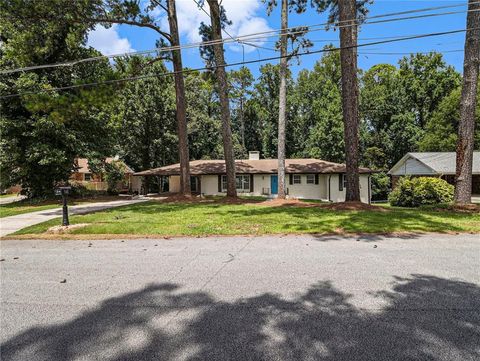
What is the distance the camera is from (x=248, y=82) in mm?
44969

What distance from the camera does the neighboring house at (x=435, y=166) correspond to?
27.2 meters

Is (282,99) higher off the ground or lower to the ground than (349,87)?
higher

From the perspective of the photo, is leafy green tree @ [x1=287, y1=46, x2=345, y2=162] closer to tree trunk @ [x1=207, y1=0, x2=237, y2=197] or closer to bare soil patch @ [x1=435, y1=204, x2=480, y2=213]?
tree trunk @ [x1=207, y1=0, x2=237, y2=197]

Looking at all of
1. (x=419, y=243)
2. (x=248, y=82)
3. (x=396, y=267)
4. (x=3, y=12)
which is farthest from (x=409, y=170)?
(x=3, y=12)

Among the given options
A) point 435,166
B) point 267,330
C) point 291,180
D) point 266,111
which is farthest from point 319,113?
point 267,330

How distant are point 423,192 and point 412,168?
11097 millimetres

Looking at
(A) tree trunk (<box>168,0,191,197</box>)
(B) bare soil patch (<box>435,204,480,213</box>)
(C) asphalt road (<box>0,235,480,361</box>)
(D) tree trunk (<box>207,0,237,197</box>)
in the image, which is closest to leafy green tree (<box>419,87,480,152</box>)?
(B) bare soil patch (<box>435,204,480,213</box>)

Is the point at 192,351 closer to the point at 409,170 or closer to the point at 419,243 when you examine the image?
the point at 419,243

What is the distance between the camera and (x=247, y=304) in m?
3.46

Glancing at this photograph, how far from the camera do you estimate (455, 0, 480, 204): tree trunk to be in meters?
10.5

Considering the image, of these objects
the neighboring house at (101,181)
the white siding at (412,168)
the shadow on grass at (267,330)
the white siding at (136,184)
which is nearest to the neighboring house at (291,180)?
the white siding at (136,184)

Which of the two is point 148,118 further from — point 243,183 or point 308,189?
point 308,189

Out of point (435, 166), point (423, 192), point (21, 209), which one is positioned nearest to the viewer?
point (21, 209)

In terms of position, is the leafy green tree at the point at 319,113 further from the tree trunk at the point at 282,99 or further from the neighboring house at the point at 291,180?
the tree trunk at the point at 282,99
